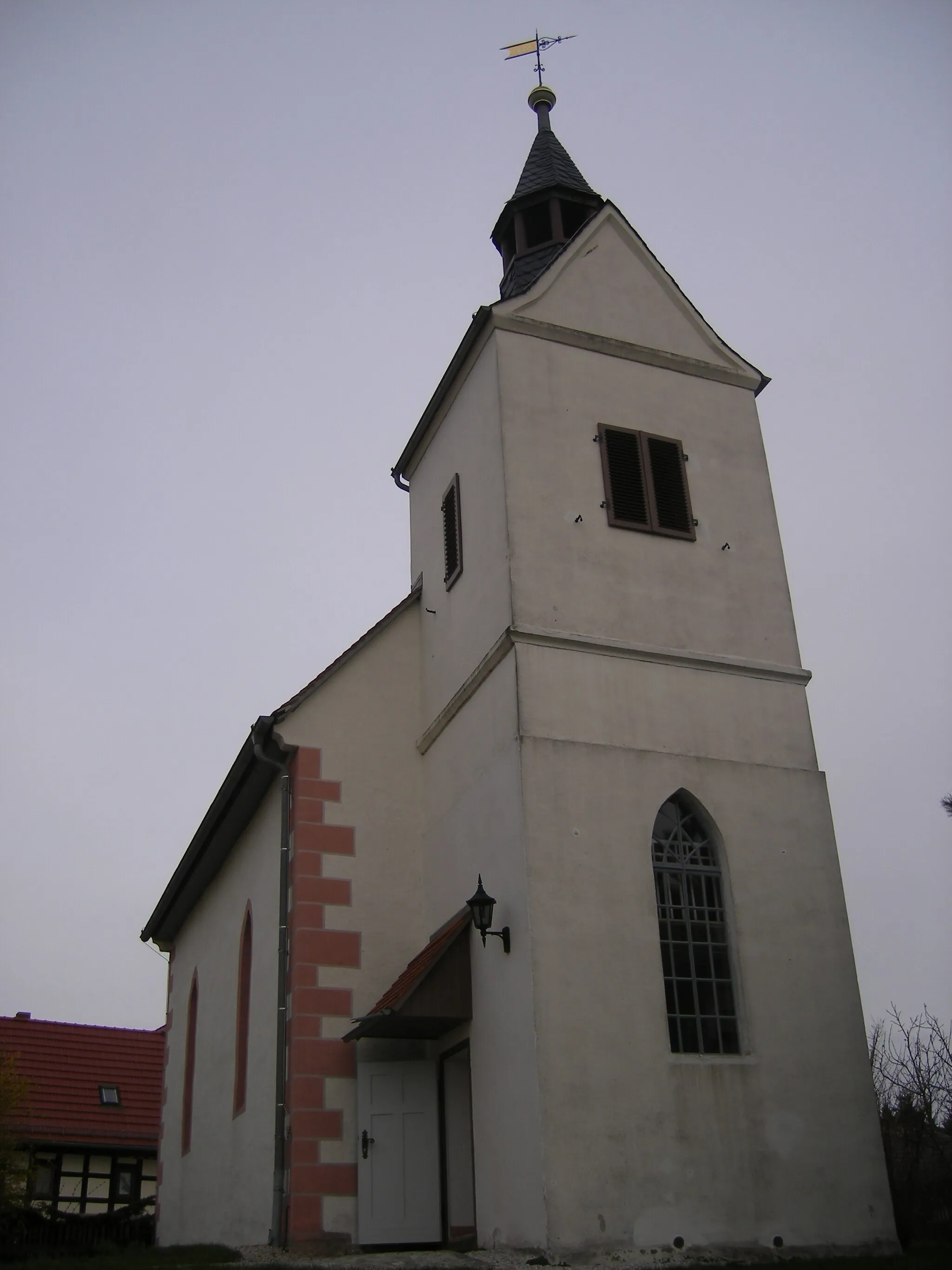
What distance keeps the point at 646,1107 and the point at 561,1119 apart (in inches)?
35.4

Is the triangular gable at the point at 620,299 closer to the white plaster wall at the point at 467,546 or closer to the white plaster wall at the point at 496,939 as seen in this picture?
the white plaster wall at the point at 467,546

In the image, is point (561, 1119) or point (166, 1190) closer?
point (561, 1119)

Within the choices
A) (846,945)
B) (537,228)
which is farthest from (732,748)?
(537,228)

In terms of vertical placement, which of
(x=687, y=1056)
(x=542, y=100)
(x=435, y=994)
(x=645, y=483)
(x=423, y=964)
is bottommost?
(x=687, y=1056)

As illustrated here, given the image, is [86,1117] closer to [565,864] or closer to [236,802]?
[236,802]

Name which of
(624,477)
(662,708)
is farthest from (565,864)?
(624,477)

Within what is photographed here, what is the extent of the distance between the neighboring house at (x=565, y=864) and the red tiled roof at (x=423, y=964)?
60 millimetres

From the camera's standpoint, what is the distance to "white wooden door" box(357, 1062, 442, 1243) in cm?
1386

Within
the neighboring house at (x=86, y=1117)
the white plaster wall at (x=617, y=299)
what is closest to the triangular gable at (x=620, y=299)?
the white plaster wall at (x=617, y=299)

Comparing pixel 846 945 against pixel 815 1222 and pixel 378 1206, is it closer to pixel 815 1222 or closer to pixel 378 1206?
pixel 815 1222

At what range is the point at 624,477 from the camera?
1628 cm

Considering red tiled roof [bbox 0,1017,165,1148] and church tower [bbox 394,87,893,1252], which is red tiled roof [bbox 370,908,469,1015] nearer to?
church tower [bbox 394,87,893,1252]

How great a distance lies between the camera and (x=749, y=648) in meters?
15.6

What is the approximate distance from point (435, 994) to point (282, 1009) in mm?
2374
